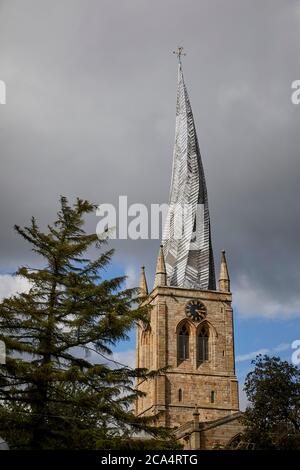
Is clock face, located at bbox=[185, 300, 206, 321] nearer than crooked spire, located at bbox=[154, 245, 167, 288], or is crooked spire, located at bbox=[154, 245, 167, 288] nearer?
clock face, located at bbox=[185, 300, 206, 321]

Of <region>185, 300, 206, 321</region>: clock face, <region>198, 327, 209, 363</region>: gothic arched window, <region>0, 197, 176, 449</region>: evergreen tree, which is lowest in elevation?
<region>0, 197, 176, 449</region>: evergreen tree

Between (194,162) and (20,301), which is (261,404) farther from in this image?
(194,162)

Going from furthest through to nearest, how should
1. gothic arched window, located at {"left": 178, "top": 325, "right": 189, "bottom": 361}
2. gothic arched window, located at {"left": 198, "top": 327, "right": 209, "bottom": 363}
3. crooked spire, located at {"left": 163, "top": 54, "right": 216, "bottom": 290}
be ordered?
1. crooked spire, located at {"left": 163, "top": 54, "right": 216, "bottom": 290}
2. gothic arched window, located at {"left": 198, "top": 327, "right": 209, "bottom": 363}
3. gothic arched window, located at {"left": 178, "top": 325, "right": 189, "bottom": 361}

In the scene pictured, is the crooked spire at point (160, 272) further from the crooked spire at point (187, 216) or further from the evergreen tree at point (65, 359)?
the evergreen tree at point (65, 359)

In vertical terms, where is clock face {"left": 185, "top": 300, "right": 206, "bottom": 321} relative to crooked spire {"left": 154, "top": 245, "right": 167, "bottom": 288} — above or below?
below

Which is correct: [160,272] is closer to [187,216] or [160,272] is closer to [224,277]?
[224,277]

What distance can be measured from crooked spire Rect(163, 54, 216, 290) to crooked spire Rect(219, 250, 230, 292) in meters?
1.15

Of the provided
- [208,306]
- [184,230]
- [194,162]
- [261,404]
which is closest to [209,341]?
[208,306]

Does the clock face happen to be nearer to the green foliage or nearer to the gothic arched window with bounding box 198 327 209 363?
the gothic arched window with bounding box 198 327 209 363

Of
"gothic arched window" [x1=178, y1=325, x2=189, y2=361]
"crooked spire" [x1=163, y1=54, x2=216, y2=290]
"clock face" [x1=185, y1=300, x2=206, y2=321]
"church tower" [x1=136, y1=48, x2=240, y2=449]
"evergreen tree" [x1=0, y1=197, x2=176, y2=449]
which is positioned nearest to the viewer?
"evergreen tree" [x1=0, y1=197, x2=176, y2=449]

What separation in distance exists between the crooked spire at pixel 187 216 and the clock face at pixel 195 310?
96.8 inches

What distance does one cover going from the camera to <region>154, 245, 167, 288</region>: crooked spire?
6539cm

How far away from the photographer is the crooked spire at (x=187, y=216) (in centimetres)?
6806

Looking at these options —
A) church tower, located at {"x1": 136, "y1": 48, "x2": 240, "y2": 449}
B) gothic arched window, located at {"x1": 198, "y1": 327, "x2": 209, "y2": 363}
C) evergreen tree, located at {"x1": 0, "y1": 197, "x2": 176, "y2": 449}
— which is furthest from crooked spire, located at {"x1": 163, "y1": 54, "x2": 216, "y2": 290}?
evergreen tree, located at {"x1": 0, "y1": 197, "x2": 176, "y2": 449}
